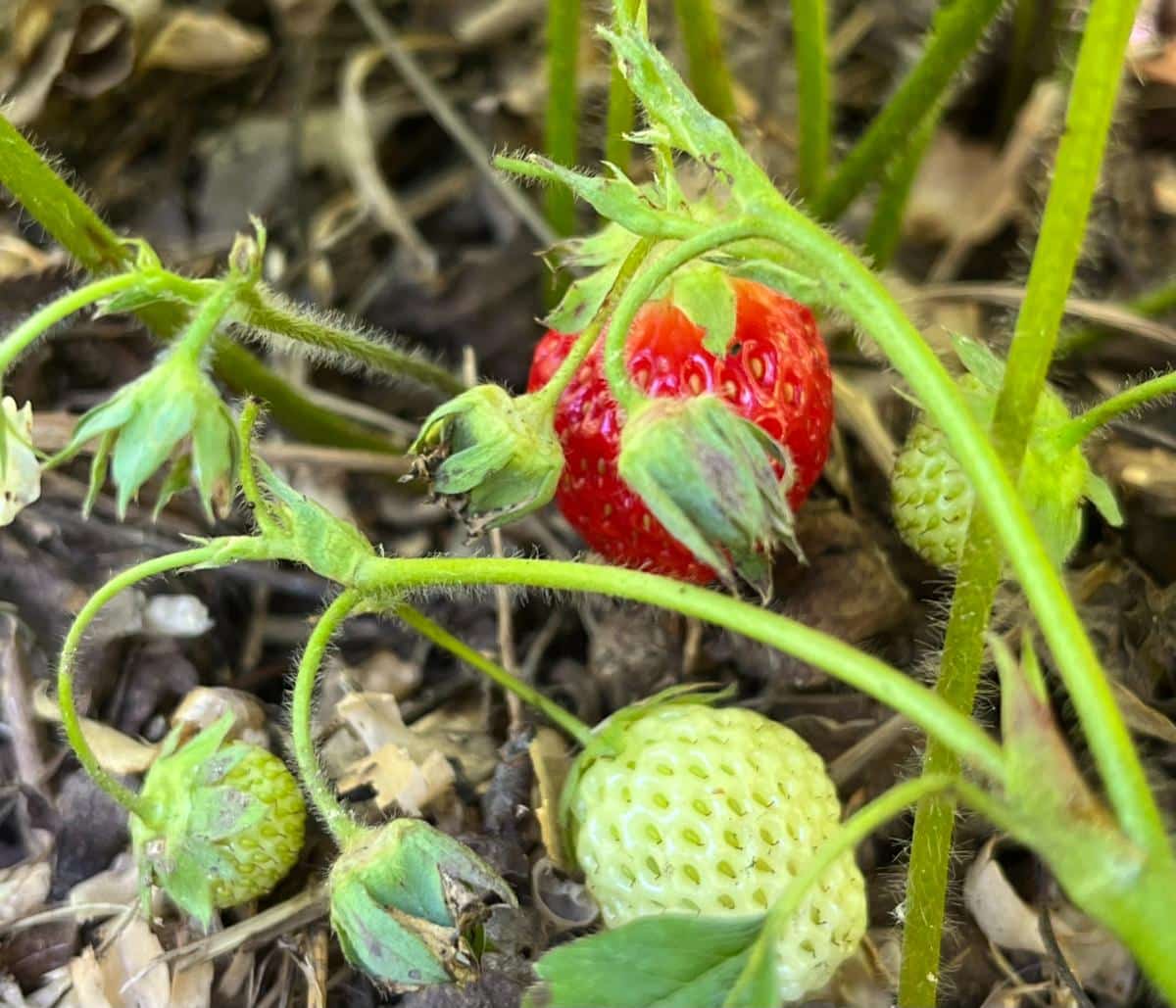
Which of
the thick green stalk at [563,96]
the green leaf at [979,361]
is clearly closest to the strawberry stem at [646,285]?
the green leaf at [979,361]

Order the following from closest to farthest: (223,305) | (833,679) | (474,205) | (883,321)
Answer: (883,321) → (223,305) → (833,679) → (474,205)

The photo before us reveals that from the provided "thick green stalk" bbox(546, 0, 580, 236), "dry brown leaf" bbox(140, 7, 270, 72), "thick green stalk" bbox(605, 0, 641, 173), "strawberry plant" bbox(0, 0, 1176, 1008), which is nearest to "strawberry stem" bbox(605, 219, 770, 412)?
"strawberry plant" bbox(0, 0, 1176, 1008)

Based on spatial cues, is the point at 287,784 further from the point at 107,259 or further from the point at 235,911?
the point at 107,259

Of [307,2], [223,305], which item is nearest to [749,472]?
[223,305]

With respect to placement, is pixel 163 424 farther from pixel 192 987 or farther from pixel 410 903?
pixel 192 987

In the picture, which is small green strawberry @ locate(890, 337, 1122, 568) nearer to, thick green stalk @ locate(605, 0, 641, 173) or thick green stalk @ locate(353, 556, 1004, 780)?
thick green stalk @ locate(353, 556, 1004, 780)

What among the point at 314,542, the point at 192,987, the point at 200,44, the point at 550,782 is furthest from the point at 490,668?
the point at 200,44

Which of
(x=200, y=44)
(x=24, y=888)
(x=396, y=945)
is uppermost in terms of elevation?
(x=200, y=44)
